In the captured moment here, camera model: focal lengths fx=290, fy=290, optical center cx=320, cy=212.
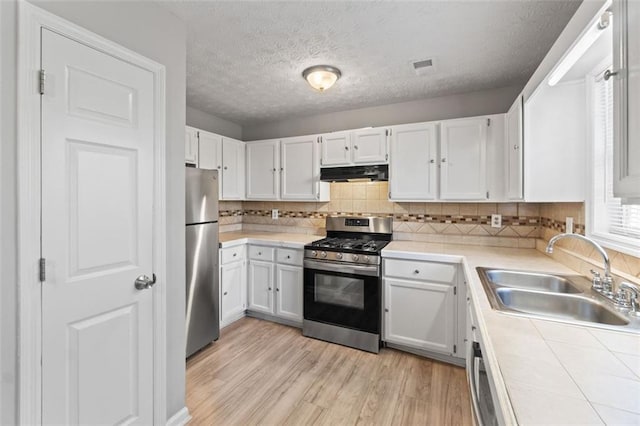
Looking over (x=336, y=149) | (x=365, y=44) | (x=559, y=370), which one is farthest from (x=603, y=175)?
(x=336, y=149)

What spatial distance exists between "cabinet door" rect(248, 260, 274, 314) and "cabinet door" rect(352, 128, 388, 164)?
1493mm

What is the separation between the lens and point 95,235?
1330 millimetres

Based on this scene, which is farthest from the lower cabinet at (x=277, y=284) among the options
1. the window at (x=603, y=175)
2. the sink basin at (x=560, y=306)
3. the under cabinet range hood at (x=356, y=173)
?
the window at (x=603, y=175)

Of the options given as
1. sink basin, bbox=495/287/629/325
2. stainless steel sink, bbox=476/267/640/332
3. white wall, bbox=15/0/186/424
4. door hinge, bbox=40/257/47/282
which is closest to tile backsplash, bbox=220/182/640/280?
stainless steel sink, bbox=476/267/640/332

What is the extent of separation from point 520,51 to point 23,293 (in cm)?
→ 311

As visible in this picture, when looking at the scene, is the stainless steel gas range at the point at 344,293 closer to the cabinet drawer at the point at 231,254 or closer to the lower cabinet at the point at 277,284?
the lower cabinet at the point at 277,284

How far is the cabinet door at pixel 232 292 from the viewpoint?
293 cm

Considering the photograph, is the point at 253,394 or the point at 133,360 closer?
the point at 133,360

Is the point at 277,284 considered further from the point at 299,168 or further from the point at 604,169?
the point at 604,169

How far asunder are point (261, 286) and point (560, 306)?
253cm

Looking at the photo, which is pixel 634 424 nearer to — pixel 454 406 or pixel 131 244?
pixel 454 406

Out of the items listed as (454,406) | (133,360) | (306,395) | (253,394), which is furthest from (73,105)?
(454,406)

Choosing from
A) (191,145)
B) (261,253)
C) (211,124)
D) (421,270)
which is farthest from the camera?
(211,124)

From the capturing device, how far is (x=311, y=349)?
2619mm
